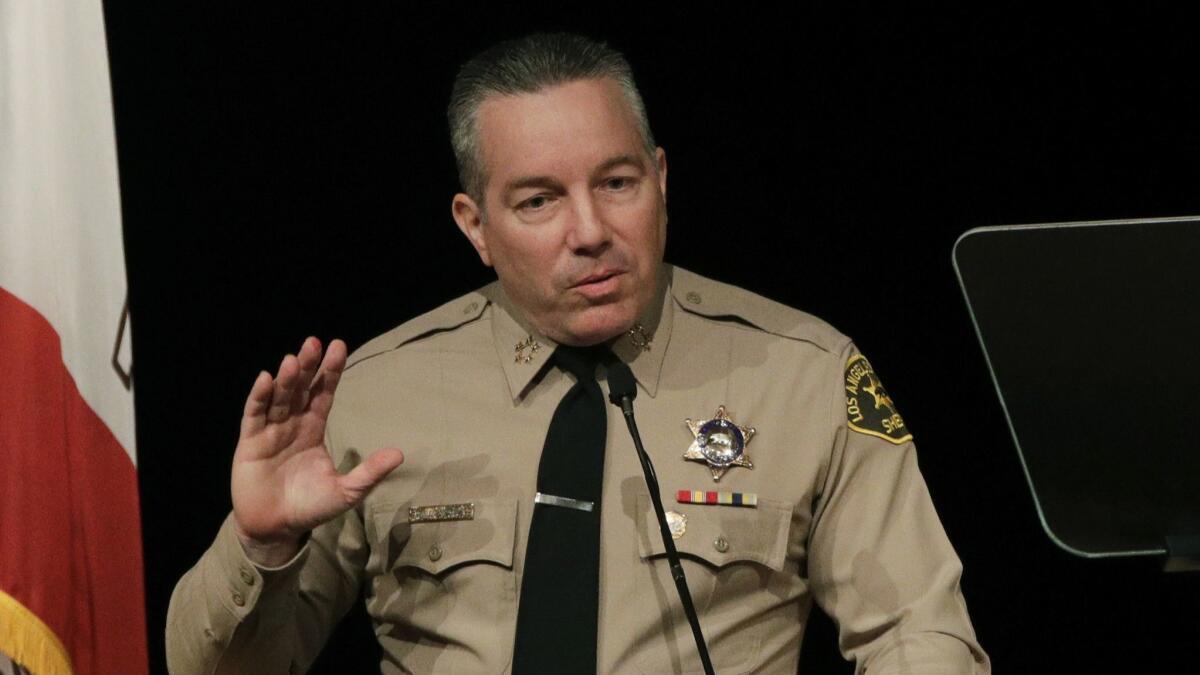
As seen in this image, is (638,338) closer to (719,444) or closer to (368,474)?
(719,444)

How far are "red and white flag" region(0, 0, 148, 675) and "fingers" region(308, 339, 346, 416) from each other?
312 mm

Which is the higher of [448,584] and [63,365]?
[63,365]

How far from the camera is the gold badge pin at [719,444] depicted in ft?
7.64

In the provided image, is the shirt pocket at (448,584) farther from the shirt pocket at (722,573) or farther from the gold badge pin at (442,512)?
the shirt pocket at (722,573)

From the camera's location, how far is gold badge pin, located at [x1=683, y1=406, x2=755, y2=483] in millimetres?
2328

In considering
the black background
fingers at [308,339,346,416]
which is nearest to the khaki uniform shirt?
fingers at [308,339,346,416]

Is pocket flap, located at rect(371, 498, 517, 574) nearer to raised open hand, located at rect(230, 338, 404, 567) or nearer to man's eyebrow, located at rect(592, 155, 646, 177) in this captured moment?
raised open hand, located at rect(230, 338, 404, 567)

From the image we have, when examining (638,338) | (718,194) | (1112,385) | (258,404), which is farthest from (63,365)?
(1112,385)

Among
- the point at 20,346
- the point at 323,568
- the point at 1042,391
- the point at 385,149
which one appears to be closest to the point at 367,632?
the point at 323,568

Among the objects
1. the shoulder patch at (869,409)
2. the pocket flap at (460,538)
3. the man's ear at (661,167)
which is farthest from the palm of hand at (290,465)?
the shoulder patch at (869,409)

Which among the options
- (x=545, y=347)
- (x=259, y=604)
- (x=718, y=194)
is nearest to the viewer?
(x=259, y=604)

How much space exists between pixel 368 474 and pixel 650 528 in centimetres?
43

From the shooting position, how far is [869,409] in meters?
2.35

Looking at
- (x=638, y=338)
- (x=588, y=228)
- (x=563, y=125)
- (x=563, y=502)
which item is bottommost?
(x=563, y=502)
